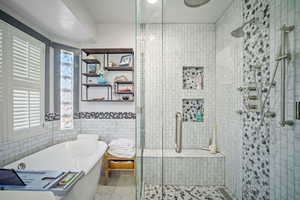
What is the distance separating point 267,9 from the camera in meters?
1.32

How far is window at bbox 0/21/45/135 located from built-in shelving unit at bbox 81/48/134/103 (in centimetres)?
66

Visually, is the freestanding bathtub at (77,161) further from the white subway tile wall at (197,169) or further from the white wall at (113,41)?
the white subway tile wall at (197,169)

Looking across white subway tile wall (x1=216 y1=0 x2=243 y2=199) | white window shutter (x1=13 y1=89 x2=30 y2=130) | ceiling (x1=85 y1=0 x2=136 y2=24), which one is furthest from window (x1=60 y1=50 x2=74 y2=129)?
white subway tile wall (x1=216 y1=0 x2=243 y2=199)

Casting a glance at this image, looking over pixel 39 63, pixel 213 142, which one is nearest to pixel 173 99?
pixel 213 142

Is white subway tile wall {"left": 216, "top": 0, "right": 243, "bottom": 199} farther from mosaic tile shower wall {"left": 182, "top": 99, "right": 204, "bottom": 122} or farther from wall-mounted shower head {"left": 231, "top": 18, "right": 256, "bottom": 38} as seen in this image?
mosaic tile shower wall {"left": 182, "top": 99, "right": 204, "bottom": 122}

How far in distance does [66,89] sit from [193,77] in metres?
2.34

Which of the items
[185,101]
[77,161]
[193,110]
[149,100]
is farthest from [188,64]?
[77,161]

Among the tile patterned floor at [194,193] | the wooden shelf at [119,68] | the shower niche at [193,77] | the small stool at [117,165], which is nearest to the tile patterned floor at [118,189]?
the small stool at [117,165]

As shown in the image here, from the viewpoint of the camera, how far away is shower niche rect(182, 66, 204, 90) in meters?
1.83

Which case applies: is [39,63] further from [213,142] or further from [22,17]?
[213,142]

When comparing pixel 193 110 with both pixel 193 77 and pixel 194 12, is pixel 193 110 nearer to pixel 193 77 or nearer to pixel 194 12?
pixel 193 77

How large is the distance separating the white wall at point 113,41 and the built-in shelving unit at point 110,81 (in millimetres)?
121

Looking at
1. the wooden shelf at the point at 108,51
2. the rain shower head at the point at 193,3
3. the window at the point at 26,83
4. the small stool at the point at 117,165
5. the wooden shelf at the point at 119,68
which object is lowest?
the small stool at the point at 117,165

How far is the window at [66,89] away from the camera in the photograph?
2.64 meters
